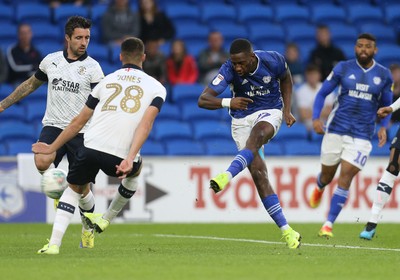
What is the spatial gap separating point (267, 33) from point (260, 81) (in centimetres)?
1099

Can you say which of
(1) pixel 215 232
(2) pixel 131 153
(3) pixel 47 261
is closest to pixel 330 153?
(1) pixel 215 232

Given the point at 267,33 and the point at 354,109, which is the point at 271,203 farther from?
the point at 267,33

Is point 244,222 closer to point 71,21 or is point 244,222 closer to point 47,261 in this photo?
point 71,21

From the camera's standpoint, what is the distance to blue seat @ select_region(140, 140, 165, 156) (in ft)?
60.3

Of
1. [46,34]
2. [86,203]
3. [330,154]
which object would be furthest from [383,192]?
[46,34]

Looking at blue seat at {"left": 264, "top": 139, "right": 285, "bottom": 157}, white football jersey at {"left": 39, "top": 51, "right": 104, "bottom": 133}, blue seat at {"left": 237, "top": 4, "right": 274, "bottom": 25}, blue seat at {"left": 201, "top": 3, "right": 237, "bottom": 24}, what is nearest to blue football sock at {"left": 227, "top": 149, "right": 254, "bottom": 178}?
white football jersey at {"left": 39, "top": 51, "right": 104, "bottom": 133}

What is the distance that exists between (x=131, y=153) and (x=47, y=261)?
1.33 m

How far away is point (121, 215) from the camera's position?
56.1 feet

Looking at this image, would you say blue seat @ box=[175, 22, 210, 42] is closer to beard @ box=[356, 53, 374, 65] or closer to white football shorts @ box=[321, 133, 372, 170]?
white football shorts @ box=[321, 133, 372, 170]

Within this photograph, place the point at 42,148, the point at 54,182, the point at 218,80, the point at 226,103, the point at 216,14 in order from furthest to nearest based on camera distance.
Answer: the point at 216,14 < the point at 218,80 < the point at 226,103 < the point at 54,182 < the point at 42,148

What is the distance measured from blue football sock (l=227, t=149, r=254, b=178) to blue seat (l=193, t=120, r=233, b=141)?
8.48 meters

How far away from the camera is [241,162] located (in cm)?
1038

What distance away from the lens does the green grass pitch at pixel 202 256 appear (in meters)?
8.21

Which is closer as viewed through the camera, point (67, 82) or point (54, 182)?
point (54, 182)
